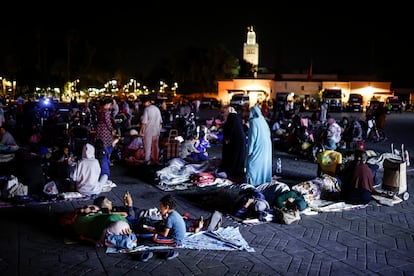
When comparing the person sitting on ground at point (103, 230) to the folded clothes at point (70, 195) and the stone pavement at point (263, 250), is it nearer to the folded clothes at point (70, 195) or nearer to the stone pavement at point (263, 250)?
the stone pavement at point (263, 250)

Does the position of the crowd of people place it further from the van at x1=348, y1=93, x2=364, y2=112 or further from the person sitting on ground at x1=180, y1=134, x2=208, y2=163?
the van at x1=348, y1=93, x2=364, y2=112

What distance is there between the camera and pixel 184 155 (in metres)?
11.7

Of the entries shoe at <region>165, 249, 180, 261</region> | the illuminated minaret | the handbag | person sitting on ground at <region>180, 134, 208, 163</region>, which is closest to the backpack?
person sitting on ground at <region>180, 134, 208, 163</region>

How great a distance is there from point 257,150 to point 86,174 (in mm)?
3246

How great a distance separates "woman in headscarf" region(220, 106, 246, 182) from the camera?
9.52m

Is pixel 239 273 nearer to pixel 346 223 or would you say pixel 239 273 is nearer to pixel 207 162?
pixel 346 223

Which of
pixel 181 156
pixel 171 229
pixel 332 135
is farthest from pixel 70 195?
pixel 332 135

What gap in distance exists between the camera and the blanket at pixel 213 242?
5.75m

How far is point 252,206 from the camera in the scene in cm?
705

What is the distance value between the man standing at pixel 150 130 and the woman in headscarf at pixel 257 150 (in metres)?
3.02

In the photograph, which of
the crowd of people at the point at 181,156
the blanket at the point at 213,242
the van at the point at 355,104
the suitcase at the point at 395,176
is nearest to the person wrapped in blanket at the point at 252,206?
the crowd of people at the point at 181,156

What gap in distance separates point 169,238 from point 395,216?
3852 mm

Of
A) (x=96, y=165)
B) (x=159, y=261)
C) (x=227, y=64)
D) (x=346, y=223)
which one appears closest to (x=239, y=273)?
(x=159, y=261)

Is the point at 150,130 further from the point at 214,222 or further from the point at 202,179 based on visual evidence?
the point at 214,222
